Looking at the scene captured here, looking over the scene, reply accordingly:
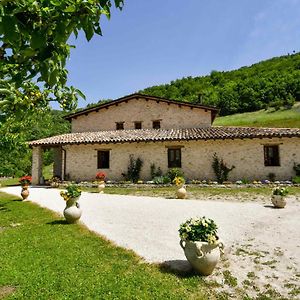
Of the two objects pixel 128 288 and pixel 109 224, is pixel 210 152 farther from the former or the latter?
pixel 128 288

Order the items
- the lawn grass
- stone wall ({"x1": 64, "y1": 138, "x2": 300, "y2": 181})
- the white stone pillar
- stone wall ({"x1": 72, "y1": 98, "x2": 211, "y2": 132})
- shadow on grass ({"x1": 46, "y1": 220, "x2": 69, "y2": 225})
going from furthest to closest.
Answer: stone wall ({"x1": 72, "y1": 98, "x2": 211, "y2": 132}) < the white stone pillar < stone wall ({"x1": 64, "y1": 138, "x2": 300, "y2": 181}) < shadow on grass ({"x1": 46, "y1": 220, "x2": 69, "y2": 225}) < the lawn grass

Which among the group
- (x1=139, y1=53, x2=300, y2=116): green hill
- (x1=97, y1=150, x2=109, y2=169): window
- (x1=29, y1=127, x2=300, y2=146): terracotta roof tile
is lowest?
(x1=97, y1=150, x2=109, y2=169): window

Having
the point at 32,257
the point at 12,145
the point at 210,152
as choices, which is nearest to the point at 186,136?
the point at 210,152

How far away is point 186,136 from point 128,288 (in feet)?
58.7

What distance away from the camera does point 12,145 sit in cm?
1282

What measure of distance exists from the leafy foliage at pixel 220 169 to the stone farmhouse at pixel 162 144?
0.37 metres

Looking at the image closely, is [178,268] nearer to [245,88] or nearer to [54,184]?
[54,184]

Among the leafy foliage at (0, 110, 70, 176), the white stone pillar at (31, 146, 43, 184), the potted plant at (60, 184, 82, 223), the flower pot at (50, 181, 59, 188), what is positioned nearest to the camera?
the potted plant at (60, 184, 82, 223)

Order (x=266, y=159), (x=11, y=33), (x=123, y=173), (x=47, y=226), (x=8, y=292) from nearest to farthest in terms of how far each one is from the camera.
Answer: (x=11, y=33), (x=8, y=292), (x=47, y=226), (x=266, y=159), (x=123, y=173)

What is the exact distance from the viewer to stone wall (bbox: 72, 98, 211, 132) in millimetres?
26531

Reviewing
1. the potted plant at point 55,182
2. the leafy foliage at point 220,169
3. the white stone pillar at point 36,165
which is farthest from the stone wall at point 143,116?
the potted plant at point 55,182

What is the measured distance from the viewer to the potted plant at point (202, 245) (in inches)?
218

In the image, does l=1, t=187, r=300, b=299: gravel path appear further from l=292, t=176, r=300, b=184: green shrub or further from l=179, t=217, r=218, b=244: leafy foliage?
l=292, t=176, r=300, b=184: green shrub

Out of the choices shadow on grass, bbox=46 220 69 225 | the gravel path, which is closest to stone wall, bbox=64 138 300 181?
the gravel path
